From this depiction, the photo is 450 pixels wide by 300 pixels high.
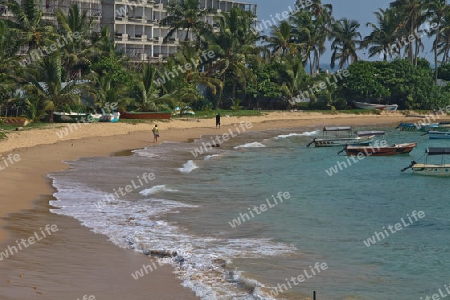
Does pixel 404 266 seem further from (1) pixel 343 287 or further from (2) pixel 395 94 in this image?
(2) pixel 395 94

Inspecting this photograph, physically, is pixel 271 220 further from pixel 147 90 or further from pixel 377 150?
pixel 147 90

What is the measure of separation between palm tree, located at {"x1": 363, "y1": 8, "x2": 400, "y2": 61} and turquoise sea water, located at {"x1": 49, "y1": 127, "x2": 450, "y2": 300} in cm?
4951

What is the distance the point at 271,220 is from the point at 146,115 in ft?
107

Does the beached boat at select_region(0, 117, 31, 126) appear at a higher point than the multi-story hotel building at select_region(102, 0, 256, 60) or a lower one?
lower

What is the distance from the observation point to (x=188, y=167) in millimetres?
35781

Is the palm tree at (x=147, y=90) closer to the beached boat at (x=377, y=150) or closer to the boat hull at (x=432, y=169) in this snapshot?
the beached boat at (x=377, y=150)

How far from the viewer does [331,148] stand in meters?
50.4

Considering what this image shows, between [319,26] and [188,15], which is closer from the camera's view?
[188,15]

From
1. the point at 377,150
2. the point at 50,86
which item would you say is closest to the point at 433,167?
the point at 377,150

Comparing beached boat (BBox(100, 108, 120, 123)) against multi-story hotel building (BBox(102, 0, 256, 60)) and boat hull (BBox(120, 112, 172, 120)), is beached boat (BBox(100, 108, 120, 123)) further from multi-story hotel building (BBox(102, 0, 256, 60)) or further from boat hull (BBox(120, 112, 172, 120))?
multi-story hotel building (BBox(102, 0, 256, 60))

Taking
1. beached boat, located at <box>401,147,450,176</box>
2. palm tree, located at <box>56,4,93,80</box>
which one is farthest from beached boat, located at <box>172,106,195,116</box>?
beached boat, located at <box>401,147,450,176</box>

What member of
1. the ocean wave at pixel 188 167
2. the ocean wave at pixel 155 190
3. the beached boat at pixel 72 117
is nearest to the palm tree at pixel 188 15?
the beached boat at pixel 72 117

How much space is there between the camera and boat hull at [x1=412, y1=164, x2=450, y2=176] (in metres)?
35.5

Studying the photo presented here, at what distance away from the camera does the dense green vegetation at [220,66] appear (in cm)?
4716
